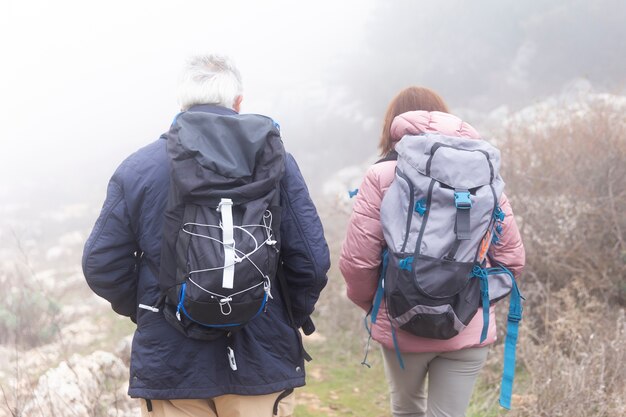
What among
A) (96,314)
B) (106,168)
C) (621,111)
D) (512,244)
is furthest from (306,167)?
(512,244)

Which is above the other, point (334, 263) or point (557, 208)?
point (557, 208)

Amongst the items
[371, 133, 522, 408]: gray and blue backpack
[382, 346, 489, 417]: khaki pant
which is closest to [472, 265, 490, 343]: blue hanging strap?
[371, 133, 522, 408]: gray and blue backpack

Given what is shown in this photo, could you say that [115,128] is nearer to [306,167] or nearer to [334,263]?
[306,167]

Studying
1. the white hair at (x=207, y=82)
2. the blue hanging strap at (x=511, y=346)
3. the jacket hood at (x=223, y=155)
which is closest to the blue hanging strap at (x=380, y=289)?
the blue hanging strap at (x=511, y=346)

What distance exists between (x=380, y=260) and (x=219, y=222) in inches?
34.0

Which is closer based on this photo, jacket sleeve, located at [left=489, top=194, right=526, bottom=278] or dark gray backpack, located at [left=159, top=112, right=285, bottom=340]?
dark gray backpack, located at [left=159, top=112, right=285, bottom=340]

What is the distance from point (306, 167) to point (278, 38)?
12.2 metres

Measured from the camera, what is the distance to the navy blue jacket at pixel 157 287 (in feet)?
6.48

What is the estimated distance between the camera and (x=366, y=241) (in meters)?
2.41

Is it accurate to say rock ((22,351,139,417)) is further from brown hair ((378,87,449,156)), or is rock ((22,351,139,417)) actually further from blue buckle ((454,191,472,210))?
blue buckle ((454,191,472,210))

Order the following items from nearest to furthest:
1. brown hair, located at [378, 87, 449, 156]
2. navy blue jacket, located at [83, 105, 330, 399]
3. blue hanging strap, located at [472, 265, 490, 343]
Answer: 1. navy blue jacket, located at [83, 105, 330, 399]
2. blue hanging strap, located at [472, 265, 490, 343]
3. brown hair, located at [378, 87, 449, 156]

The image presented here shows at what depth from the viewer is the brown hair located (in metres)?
2.62

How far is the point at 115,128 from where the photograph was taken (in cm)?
2594

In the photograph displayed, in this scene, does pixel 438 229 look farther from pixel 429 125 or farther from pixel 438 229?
pixel 429 125
